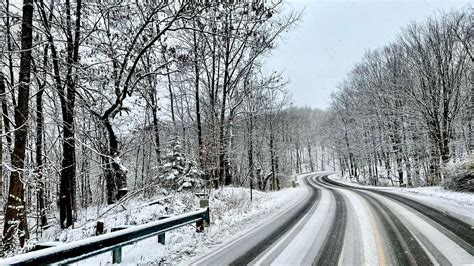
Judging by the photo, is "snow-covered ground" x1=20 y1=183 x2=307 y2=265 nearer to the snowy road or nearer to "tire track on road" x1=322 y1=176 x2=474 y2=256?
the snowy road

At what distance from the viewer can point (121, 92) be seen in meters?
13.3

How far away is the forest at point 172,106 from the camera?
11086 mm

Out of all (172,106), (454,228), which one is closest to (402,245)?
(454,228)

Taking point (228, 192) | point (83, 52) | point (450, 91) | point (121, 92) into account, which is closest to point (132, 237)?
point (121, 92)

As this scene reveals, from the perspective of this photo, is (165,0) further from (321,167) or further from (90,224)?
(321,167)

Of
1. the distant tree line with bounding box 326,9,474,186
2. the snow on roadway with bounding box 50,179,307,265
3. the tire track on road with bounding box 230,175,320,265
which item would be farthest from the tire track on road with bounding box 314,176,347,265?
the distant tree line with bounding box 326,9,474,186

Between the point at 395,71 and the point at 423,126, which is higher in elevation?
the point at 395,71

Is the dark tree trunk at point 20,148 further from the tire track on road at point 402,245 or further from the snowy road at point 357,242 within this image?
the tire track on road at point 402,245

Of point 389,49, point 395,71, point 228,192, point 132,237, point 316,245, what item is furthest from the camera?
point 389,49

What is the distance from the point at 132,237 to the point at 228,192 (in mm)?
12962

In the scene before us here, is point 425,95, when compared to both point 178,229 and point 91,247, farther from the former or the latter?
point 91,247

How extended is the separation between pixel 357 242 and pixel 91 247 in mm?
5929

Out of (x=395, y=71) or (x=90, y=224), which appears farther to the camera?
(x=395, y=71)

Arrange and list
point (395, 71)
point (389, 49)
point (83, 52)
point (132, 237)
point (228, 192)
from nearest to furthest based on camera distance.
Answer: point (132, 237) < point (83, 52) < point (228, 192) < point (395, 71) < point (389, 49)
